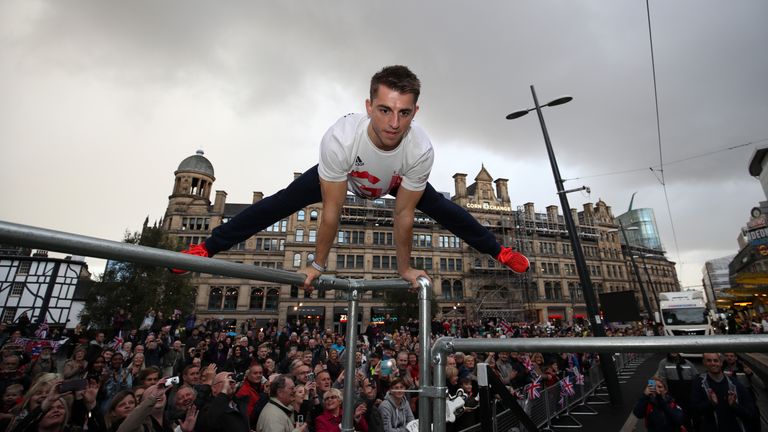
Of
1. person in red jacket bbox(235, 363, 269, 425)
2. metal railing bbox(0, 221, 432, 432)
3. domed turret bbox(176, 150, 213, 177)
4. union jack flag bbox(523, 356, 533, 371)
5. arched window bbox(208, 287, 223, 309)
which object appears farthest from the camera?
domed turret bbox(176, 150, 213, 177)

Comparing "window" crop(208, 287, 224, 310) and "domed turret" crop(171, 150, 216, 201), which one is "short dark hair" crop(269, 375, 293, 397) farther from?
"domed turret" crop(171, 150, 216, 201)

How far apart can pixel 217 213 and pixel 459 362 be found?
48260mm

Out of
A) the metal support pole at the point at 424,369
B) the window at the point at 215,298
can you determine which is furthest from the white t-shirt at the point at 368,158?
the window at the point at 215,298

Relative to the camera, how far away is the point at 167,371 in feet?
35.2

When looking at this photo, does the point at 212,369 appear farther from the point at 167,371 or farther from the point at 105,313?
the point at 105,313

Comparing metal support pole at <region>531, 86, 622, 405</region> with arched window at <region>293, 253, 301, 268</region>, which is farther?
arched window at <region>293, 253, 301, 268</region>

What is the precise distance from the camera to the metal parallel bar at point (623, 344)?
1.21m

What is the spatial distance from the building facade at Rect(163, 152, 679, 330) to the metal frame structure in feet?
128

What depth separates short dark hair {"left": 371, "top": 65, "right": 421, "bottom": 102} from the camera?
2.58 meters

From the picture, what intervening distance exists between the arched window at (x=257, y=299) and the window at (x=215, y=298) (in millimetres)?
3629

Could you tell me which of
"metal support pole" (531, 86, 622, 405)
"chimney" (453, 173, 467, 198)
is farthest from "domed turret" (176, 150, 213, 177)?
"metal support pole" (531, 86, 622, 405)

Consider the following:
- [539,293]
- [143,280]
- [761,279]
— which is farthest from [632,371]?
[539,293]

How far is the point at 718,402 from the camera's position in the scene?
523 cm

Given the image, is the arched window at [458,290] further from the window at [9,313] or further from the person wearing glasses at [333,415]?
the person wearing glasses at [333,415]
